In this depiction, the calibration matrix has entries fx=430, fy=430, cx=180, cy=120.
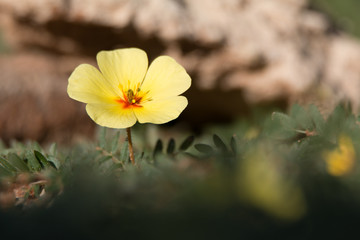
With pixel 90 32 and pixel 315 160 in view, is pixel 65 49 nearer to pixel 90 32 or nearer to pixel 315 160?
pixel 90 32

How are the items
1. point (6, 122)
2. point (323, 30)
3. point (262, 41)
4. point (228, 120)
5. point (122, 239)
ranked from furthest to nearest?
point (228, 120) → point (323, 30) → point (262, 41) → point (6, 122) → point (122, 239)

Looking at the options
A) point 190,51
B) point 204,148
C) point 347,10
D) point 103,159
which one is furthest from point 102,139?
point 347,10

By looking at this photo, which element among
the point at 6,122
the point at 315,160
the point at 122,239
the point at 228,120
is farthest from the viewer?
the point at 228,120

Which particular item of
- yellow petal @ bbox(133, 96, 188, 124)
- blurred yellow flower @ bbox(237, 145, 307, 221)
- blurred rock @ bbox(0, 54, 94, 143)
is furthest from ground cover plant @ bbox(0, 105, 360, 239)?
blurred rock @ bbox(0, 54, 94, 143)

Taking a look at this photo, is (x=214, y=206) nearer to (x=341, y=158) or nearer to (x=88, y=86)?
(x=341, y=158)

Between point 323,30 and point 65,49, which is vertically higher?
point 323,30

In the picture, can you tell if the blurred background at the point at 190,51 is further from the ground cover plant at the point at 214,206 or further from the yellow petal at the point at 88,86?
the ground cover plant at the point at 214,206

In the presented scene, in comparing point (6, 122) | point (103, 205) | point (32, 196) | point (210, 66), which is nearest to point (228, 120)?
point (210, 66)

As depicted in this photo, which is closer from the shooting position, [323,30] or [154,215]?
[154,215]
